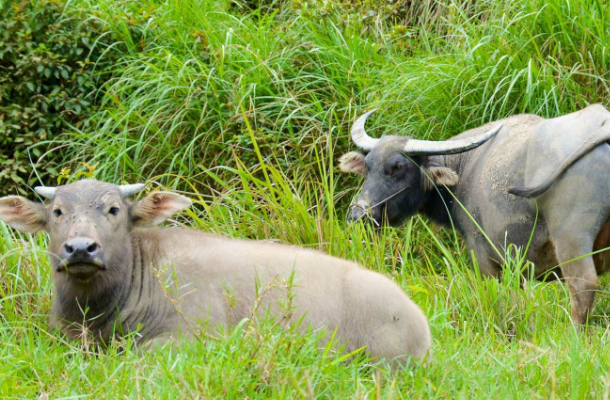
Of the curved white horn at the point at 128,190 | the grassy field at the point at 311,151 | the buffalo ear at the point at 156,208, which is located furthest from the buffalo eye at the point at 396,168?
the curved white horn at the point at 128,190

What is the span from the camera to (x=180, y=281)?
4.68 meters

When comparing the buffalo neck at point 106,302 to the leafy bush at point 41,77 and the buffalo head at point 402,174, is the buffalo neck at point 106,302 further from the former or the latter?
the leafy bush at point 41,77

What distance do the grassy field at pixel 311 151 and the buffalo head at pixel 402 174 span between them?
27cm

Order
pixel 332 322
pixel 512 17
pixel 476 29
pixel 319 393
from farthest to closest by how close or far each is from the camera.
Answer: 1. pixel 476 29
2. pixel 512 17
3. pixel 332 322
4. pixel 319 393

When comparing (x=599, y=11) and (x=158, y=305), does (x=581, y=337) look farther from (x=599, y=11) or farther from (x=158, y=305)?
(x=599, y=11)

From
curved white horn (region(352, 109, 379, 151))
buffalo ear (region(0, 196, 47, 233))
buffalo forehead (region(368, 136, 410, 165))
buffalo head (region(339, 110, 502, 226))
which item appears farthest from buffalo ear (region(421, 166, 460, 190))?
buffalo ear (region(0, 196, 47, 233))

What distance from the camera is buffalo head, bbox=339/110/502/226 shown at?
712 centimetres

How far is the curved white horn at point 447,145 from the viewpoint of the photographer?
22.8 ft

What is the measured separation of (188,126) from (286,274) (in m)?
4.42

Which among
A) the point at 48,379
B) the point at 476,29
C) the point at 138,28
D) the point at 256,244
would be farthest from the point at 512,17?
the point at 48,379

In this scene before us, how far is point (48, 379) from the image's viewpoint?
3.97 metres

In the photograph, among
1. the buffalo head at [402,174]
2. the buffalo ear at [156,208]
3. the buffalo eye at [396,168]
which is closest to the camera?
the buffalo ear at [156,208]

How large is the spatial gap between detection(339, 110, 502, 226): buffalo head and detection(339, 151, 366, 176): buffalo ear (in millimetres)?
169

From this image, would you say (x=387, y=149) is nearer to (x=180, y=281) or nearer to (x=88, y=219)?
(x=180, y=281)
